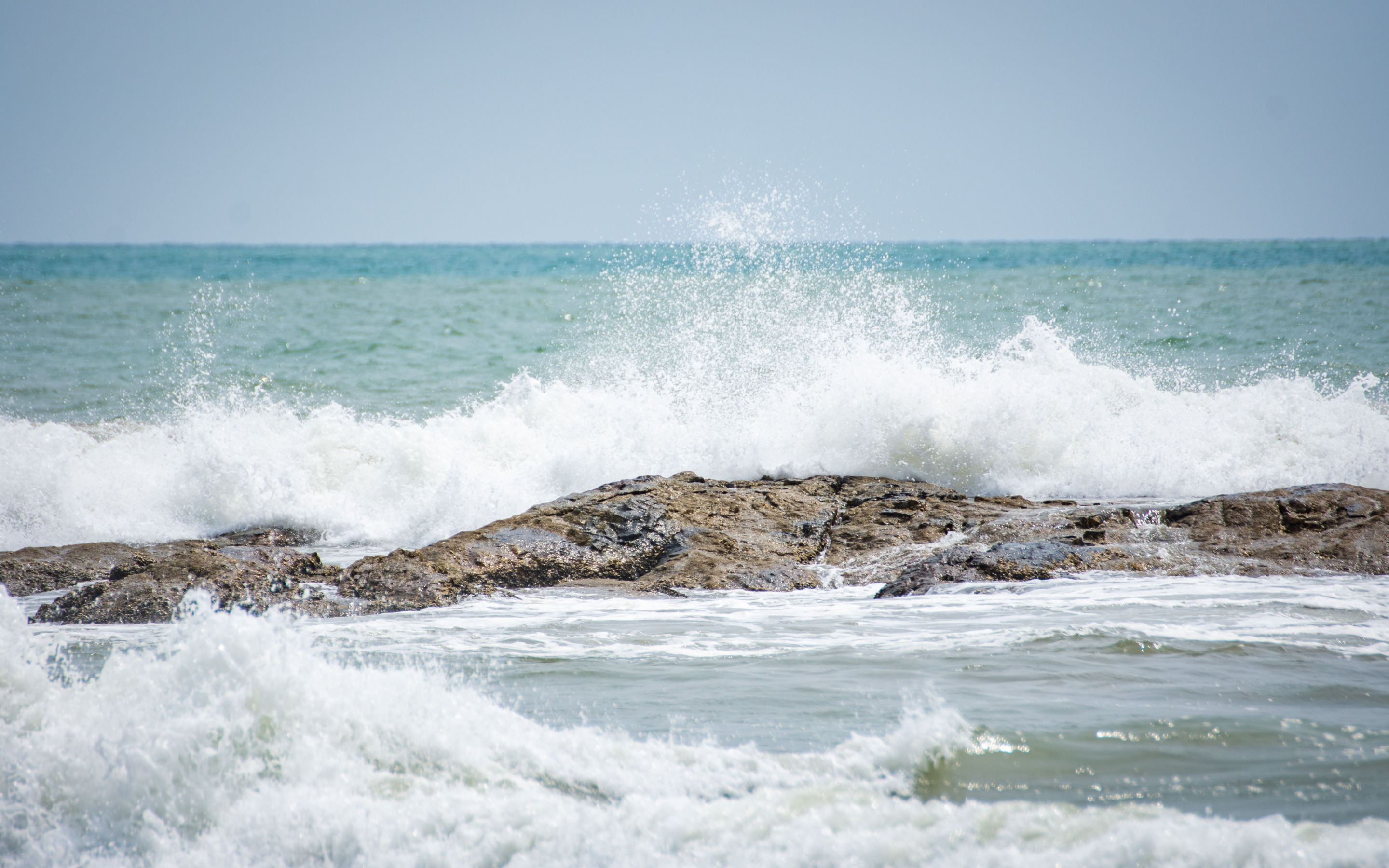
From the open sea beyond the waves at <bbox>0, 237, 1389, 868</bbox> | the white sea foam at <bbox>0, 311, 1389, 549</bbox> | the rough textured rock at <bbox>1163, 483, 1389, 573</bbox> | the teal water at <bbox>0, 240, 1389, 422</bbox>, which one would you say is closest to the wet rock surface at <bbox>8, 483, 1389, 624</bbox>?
the rough textured rock at <bbox>1163, 483, 1389, 573</bbox>

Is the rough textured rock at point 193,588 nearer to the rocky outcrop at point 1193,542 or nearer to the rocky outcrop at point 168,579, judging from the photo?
the rocky outcrop at point 168,579

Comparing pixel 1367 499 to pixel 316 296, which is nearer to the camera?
pixel 1367 499

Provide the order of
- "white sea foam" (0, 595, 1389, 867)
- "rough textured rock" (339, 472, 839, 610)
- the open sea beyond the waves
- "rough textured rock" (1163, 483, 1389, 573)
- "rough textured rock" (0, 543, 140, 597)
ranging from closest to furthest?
"white sea foam" (0, 595, 1389, 867) → the open sea beyond the waves → "rough textured rock" (1163, 483, 1389, 573) → "rough textured rock" (339, 472, 839, 610) → "rough textured rock" (0, 543, 140, 597)

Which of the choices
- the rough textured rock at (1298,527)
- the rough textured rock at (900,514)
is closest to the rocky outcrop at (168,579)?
the rough textured rock at (900,514)

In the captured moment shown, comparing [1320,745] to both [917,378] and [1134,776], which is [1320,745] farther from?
[917,378]

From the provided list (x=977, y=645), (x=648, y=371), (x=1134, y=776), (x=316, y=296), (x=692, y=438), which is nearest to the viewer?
(x=1134, y=776)

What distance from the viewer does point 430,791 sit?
2.70 m

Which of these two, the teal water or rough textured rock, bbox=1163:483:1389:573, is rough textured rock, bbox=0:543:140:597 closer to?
the teal water

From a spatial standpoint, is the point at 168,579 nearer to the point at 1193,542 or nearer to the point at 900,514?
the point at 900,514

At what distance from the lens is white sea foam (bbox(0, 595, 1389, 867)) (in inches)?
94.3

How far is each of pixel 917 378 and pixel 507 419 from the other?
4.00m

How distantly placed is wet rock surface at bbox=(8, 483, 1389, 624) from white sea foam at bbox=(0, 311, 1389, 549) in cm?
122

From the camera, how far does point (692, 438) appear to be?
7.83 m

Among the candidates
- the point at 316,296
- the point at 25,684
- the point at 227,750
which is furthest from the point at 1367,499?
the point at 316,296
